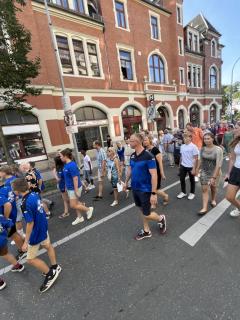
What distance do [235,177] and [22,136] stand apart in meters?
11.1

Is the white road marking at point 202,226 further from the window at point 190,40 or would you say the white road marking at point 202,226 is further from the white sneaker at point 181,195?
the window at point 190,40

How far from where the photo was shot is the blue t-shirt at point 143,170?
284 cm

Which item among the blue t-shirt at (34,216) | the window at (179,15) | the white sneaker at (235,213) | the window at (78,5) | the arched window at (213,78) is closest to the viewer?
the blue t-shirt at (34,216)

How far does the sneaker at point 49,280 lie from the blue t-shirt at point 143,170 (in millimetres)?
1777

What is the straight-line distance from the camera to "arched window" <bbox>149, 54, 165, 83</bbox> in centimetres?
1750

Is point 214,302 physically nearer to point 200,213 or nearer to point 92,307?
point 92,307

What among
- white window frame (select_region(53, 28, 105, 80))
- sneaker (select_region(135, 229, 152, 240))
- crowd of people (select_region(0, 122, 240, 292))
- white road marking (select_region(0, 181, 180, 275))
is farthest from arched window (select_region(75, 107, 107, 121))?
sneaker (select_region(135, 229, 152, 240))

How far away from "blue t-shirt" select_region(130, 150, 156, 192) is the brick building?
9.79 meters

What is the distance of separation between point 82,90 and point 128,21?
315 inches

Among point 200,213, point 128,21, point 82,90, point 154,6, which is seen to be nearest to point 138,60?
point 128,21

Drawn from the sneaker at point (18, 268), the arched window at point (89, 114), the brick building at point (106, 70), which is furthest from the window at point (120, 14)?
the sneaker at point (18, 268)

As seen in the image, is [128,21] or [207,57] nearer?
[128,21]

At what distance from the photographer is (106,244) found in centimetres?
334

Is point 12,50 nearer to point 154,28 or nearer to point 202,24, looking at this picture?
point 154,28
